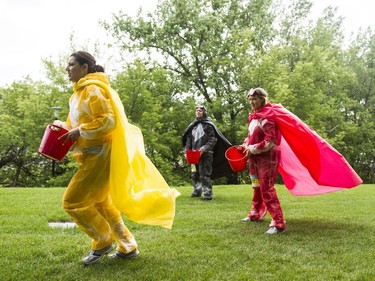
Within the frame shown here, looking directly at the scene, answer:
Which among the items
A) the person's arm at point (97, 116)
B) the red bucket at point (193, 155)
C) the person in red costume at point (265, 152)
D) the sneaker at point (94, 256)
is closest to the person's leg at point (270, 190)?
the person in red costume at point (265, 152)

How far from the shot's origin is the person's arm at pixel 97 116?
400cm

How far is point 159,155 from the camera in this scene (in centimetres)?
2381

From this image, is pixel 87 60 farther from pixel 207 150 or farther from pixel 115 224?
pixel 207 150

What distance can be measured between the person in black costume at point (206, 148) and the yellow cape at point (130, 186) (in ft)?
17.3

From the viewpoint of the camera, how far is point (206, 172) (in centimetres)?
967

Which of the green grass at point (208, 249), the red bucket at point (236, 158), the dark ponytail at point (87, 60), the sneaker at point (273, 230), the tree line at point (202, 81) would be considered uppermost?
the tree line at point (202, 81)

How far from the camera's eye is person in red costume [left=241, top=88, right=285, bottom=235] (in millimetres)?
5902

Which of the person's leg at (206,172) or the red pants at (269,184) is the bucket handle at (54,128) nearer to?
the red pants at (269,184)

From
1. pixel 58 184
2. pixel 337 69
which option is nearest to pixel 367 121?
pixel 337 69

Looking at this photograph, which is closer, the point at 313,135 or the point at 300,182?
the point at 313,135

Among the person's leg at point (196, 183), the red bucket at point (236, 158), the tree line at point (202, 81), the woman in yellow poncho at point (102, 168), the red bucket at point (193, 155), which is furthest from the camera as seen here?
the tree line at point (202, 81)

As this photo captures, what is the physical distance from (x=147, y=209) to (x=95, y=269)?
0.79m

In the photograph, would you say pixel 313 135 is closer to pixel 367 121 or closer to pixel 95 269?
pixel 95 269

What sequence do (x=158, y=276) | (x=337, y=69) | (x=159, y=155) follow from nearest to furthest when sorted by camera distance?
(x=158, y=276) < (x=159, y=155) < (x=337, y=69)
